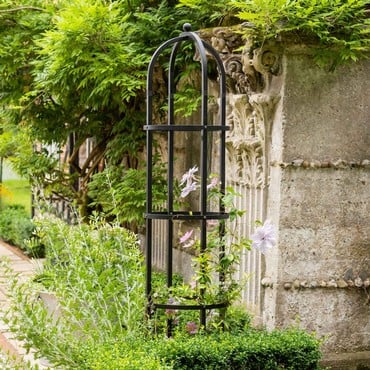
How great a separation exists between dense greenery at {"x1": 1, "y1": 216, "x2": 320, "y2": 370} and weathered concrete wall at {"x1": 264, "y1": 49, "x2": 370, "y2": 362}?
119 centimetres

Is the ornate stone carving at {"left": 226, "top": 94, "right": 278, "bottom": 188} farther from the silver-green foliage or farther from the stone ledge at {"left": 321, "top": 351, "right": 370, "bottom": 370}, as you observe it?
the stone ledge at {"left": 321, "top": 351, "right": 370, "bottom": 370}

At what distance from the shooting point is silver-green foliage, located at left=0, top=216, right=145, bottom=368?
5984 mm

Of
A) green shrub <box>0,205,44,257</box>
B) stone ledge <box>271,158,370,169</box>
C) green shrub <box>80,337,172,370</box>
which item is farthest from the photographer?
green shrub <box>0,205,44,257</box>

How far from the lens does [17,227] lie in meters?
16.8

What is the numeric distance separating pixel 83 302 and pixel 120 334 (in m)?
0.44

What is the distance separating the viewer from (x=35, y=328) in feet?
19.5

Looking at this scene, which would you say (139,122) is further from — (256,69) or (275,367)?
(275,367)

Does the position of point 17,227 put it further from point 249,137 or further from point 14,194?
point 249,137

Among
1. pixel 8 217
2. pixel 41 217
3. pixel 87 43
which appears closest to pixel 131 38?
pixel 87 43

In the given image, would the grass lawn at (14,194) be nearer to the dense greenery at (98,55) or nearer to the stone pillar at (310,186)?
the dense greenery at (98,55)

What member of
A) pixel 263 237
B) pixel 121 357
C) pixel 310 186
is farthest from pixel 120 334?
pixel 310 186

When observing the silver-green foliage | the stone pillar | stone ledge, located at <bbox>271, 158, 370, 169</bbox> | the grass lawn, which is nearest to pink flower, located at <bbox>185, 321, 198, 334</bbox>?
the silver-green foliage

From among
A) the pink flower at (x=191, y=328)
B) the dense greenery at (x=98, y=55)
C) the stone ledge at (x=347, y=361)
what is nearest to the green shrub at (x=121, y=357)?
the pink flower at (x=191, y=328)

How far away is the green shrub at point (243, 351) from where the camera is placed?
5512 mm
